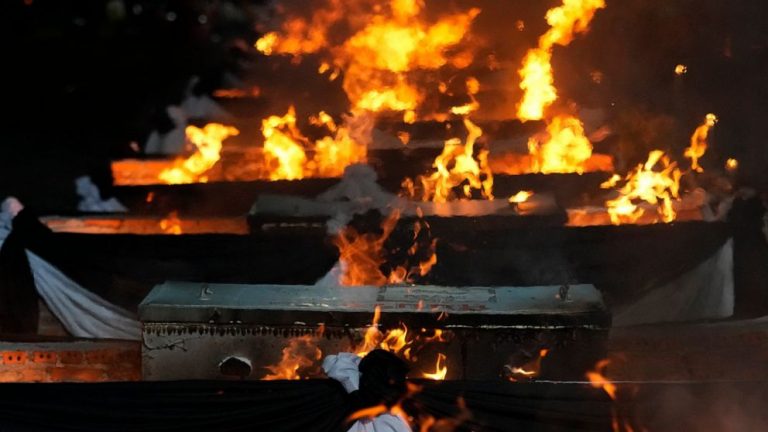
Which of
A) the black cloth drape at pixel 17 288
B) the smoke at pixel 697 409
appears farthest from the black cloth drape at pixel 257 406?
the black cloth drape at pixel 17 288

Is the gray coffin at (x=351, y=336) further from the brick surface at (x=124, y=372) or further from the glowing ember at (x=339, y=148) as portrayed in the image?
the glowing ember at (x=339, y=148)

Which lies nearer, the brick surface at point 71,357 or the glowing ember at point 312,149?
the brick surface at point 71,357

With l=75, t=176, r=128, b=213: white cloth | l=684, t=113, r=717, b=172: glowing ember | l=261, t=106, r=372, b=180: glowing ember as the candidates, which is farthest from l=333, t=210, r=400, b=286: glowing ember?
l=684, t=113, r=717, b=172: glowing ember

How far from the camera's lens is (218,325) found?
5574 millimetres

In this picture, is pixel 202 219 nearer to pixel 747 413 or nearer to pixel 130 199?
pixel 130 199

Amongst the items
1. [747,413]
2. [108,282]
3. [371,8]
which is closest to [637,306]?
[747,413]

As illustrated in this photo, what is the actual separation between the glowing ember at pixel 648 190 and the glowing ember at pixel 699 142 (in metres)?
0.32

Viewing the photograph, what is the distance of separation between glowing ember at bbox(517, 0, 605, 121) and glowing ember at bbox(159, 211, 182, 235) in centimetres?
462

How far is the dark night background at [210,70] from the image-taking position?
9.92 m

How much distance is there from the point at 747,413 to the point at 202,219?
6.39 meters

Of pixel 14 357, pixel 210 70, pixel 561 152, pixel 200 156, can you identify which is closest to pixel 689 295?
pixel 561 152

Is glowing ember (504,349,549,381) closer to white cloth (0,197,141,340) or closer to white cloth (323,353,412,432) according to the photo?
white cloth (323,353,412,432)

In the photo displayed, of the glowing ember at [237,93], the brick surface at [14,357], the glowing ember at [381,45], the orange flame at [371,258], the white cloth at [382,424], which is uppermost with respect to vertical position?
the glowing ember at [381,45]

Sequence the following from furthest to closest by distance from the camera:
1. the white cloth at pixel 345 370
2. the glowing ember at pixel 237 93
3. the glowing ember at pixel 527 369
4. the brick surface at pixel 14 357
A: 1. the glowing ember at pixel 237 93
2. the brick surface at pixel 14 357
3. the glowing ember at pixel 527 369
4. the white cloth at pixel 345 370
